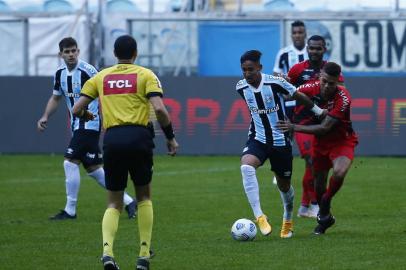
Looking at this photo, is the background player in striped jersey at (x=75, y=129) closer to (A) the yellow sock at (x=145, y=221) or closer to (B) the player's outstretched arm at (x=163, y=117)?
(A) the yellow sock at (x=145, y=221)

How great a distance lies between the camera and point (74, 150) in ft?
47.0

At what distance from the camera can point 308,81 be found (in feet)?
44.7

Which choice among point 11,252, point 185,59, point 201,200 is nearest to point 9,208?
point 201,200

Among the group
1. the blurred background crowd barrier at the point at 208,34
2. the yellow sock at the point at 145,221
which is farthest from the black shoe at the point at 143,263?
the blurred background crowd barrier at the point at 208,34

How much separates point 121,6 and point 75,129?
1308 cm

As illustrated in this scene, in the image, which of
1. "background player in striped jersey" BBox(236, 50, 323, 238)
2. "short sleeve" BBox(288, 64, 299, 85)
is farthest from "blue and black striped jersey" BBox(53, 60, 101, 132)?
"background player in striped jersey" BBox(236, 50, 323, 238)

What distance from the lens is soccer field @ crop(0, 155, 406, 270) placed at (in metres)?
10.4

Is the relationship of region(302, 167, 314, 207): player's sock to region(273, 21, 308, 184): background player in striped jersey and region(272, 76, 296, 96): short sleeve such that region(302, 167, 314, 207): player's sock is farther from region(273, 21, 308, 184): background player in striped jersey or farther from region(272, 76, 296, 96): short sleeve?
region(272, 76, 296, 96): short sleeve

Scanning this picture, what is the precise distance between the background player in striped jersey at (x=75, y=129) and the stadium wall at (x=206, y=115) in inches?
345

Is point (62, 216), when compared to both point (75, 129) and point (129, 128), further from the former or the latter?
point (129, 128)

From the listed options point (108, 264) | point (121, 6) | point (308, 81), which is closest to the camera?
point (108, 264)

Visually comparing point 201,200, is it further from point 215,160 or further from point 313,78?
point 215,160

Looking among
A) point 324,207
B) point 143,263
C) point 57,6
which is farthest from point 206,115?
point 143,263

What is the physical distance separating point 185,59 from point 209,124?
2586mm
